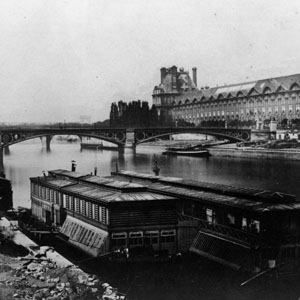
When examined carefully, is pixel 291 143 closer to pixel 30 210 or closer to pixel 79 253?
pixel 30 210

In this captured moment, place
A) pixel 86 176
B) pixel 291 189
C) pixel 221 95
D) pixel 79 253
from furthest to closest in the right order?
1. pixel 221 95
2. pixel 291 189
3. pixel 86 176
4. pixel 79 253

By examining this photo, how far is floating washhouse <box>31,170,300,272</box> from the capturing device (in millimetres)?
11554

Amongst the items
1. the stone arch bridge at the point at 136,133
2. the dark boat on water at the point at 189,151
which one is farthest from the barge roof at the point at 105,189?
the dark boat on water at the point at 189,151

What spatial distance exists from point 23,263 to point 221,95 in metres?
65.2

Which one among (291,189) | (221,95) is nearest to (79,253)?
(291,189)

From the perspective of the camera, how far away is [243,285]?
35.7ft

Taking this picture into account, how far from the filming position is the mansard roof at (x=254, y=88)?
6097cm

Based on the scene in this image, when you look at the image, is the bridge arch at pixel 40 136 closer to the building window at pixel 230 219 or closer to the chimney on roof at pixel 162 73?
the building window at pixel 230 219

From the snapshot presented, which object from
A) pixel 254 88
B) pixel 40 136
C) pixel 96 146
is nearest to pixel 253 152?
pixel 254 88

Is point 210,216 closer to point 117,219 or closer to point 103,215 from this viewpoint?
point 117,219

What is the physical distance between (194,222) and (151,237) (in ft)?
4.18

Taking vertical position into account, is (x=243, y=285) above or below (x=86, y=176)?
below

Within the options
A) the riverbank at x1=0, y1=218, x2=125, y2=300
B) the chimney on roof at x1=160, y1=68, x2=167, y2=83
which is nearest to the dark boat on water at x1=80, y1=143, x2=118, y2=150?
the chimney on roof at x1=160, y1=68, x2=167, y2=83

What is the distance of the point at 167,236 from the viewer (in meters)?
12.7
